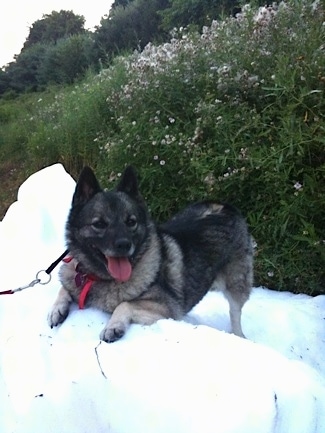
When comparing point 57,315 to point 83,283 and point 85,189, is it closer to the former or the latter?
point 83,283

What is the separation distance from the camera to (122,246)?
231 centimetres

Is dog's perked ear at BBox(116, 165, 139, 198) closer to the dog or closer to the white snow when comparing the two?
the dog

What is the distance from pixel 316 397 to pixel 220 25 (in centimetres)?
392

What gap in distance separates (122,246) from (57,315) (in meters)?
0.46

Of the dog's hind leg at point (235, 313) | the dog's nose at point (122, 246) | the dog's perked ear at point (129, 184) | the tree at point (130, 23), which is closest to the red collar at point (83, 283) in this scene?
the dog's nose at point (122, 246)

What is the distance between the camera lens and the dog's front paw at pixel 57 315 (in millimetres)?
2349

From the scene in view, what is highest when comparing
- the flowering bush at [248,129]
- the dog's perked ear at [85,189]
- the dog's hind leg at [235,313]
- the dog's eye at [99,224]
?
the dog's perked ear at [85,189]

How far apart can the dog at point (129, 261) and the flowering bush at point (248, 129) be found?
0.83m

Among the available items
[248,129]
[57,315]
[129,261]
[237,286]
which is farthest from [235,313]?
[248,129]

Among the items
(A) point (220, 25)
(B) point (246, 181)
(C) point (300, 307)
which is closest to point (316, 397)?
(C) point (300, 307)

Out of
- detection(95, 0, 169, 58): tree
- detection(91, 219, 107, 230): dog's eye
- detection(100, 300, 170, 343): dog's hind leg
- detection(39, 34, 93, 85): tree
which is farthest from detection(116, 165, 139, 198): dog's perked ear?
detection(95, 0, 169, 58): tree

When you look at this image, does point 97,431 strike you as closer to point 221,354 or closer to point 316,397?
point 221,354

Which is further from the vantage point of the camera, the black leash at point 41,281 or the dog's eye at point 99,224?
the black leash at point 41,281

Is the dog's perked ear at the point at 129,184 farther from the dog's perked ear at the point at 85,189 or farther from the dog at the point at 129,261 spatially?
the dog's perked ear at the point at 85,189
